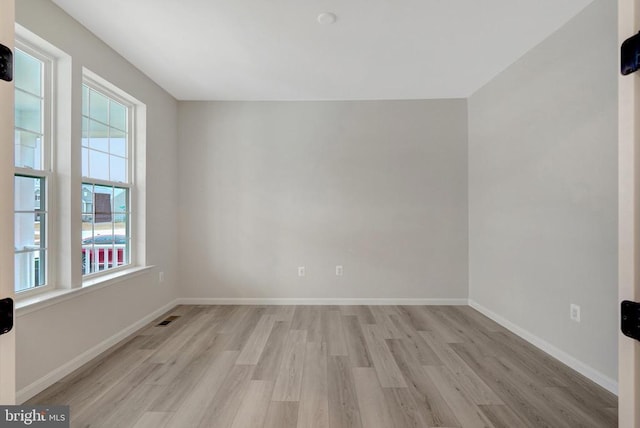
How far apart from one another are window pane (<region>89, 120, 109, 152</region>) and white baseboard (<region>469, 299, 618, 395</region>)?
14.5ft

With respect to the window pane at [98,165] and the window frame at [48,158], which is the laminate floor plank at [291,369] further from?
Answer: the window pane at [98,165]

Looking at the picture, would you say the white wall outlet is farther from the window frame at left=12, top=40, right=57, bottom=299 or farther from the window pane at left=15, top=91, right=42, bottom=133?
the window pane at left=15, top=91, right=42, bottom=133

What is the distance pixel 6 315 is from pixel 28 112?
219 cm

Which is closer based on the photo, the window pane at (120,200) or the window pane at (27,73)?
the window pane at (27,73)

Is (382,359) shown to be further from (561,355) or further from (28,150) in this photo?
(28,150)

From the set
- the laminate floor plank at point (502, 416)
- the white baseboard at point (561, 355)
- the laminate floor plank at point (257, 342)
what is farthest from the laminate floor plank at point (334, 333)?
the white baseboard at point (561, 355)

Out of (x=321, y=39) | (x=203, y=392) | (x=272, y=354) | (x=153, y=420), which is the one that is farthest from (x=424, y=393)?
(x=321, y=39)

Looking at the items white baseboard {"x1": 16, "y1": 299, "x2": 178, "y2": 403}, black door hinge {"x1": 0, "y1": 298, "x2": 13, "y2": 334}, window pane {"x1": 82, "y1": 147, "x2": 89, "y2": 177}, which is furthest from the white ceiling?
white baseboard {"x1": 16, "y1": 299, "x2": 178, "y2": 403}

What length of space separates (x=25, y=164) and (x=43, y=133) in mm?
285

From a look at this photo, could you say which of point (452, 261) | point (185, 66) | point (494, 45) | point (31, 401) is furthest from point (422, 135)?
point (31, 401)

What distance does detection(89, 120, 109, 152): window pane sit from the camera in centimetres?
261

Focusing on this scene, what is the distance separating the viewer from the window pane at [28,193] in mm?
1966

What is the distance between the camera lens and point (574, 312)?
225 centimetres

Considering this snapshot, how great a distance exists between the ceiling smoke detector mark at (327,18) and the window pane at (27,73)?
2121 millimetres
